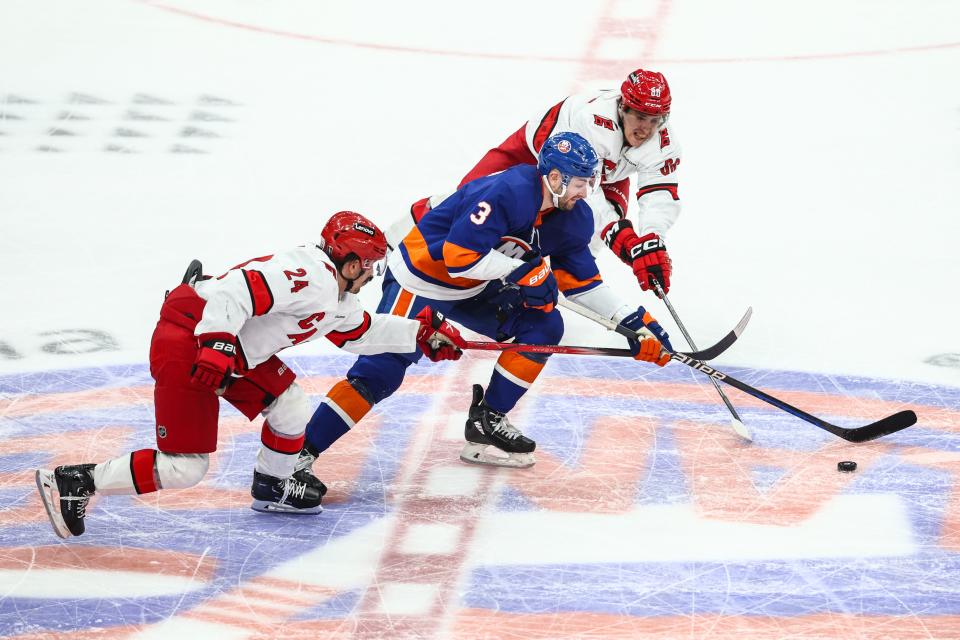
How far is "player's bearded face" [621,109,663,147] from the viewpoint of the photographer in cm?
463

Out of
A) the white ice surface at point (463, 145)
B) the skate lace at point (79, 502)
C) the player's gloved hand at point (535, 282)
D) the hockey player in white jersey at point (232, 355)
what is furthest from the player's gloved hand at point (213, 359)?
the white ice surface at point (463, 145)

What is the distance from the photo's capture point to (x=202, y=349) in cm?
337

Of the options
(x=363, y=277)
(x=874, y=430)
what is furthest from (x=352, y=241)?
(x=874, y=430)

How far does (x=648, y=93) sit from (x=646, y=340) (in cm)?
92

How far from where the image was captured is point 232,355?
3.39m

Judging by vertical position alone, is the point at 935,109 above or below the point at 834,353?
above

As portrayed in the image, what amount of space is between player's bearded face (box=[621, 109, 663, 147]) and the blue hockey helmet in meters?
0.68

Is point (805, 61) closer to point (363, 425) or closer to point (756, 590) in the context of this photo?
point (363, 425)

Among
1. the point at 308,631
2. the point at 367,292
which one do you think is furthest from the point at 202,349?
the point at 367,292

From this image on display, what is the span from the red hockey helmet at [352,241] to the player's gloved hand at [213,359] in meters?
0.39

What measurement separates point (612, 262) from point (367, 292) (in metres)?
1.08

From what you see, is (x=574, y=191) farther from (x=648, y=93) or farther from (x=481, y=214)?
(x=648, y=93)

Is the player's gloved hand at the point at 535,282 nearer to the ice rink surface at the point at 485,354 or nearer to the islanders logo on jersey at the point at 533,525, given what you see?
the islanders logo on jersey at the point at 533,525

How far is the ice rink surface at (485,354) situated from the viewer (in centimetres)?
349
